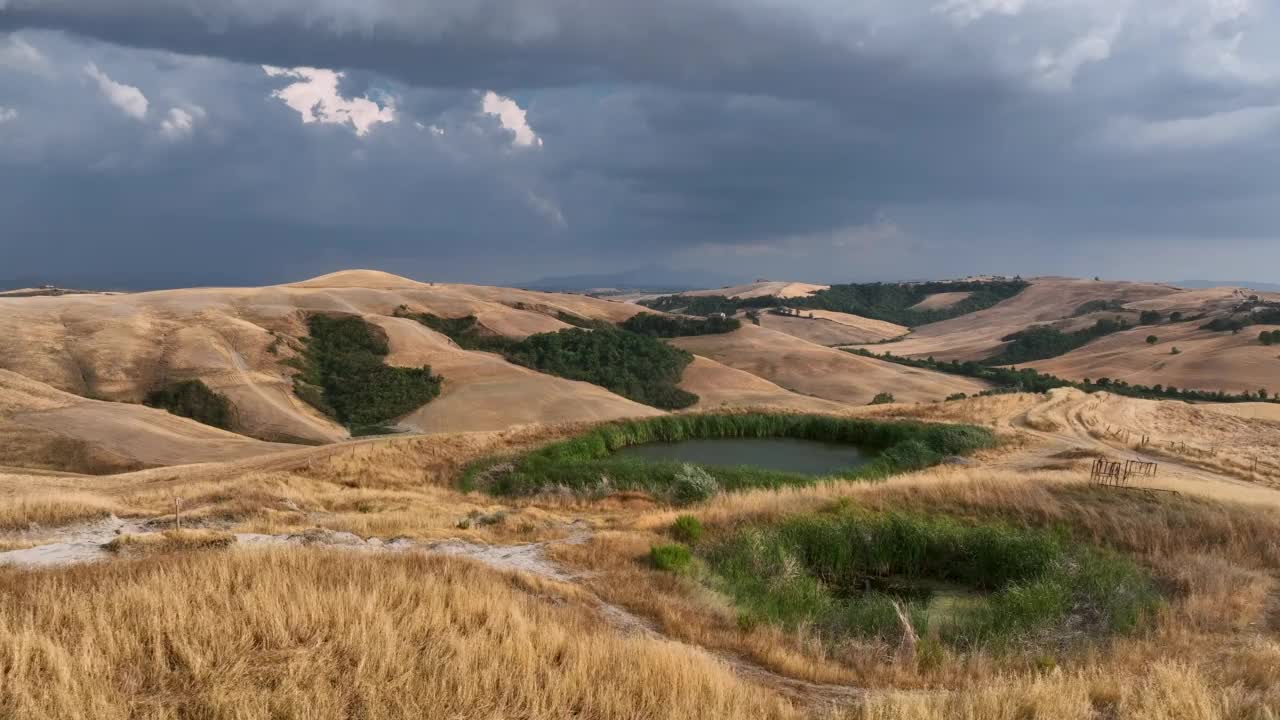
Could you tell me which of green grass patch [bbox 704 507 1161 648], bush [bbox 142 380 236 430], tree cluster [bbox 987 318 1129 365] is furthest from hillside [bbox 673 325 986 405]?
green grass patch [bbox 704 507 1161 648]

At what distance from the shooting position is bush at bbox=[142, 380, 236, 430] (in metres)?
39.7

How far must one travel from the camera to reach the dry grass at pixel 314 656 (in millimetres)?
4602

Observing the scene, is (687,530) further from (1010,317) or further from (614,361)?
(1010,317)

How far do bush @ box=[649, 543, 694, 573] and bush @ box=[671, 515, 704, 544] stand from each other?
4.99ft

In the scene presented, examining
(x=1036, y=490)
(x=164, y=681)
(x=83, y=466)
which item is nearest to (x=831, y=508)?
(x=1036, y=490)

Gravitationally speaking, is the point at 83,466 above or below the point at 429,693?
below

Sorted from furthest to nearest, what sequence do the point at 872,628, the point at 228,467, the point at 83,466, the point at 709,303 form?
the point at 709,303 < the point at 83,466 < the point at 228,467 < the point at 872,628

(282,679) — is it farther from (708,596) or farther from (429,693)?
(708,596)

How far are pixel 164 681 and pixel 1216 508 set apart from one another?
769 inches

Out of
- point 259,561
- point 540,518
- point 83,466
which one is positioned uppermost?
point 259,561

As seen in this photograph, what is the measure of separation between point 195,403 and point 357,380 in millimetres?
11336

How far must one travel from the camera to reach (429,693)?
485 cm

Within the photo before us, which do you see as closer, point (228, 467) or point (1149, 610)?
point (1149, 610)

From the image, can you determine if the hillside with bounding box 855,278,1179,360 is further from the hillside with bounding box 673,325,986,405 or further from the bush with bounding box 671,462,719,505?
the bush with bounding box 671,462,719,505
